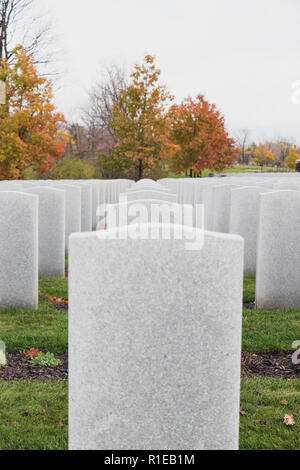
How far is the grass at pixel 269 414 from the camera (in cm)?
370

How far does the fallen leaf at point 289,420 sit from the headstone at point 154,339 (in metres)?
1.55

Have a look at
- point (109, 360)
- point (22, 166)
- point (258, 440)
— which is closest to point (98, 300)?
point (109, 360)

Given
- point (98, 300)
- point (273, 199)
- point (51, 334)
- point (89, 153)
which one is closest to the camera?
point (98, 300)

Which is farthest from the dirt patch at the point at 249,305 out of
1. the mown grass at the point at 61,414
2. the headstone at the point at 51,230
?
the headstone at the point at 51,230

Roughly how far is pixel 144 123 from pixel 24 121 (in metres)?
15.1

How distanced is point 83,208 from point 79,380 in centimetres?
1296

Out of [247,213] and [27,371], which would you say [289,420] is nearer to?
[27,371]

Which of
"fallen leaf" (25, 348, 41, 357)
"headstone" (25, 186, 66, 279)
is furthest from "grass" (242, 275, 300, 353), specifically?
"headstone" (25, 186, 66, 279)

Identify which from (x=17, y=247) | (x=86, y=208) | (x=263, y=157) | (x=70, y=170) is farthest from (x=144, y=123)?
(x=263, y=157)

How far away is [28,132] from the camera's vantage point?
22.8 metres

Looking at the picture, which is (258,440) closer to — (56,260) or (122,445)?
(122,445)

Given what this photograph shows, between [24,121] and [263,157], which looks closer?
[24,121]

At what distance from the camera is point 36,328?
619 cm

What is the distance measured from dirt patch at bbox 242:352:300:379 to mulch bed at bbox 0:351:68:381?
180 centimetres
